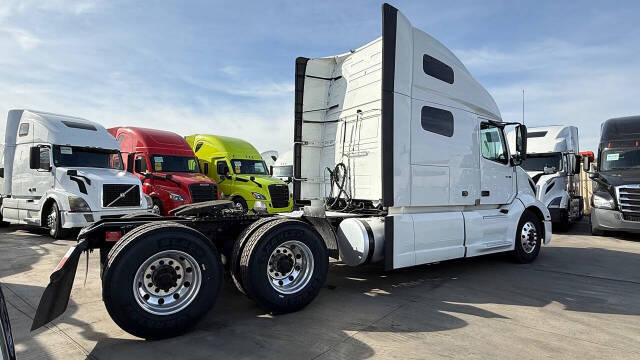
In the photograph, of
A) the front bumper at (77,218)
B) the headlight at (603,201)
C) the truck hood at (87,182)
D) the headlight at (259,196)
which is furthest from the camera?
the headlight at (259,196)

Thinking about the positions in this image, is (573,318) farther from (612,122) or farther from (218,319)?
(612,122)

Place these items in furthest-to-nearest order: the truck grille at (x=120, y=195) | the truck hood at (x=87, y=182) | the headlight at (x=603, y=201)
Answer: the headlight at (x=603, y=201)
the truck grille at (x=120, y=195)
the truck hood at (x=87, y=182)

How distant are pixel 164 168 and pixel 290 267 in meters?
9.13

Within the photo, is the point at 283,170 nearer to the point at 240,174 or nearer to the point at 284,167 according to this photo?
the point at 284,167

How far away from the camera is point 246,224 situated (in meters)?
4.89

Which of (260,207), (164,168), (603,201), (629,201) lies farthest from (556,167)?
(164,168)

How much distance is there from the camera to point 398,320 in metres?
4.23

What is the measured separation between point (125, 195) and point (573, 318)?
9.69 metres

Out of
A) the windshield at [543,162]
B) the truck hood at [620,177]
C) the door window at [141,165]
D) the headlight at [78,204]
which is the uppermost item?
the windshield at [543,162]

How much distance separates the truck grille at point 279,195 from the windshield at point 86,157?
488 centimetres

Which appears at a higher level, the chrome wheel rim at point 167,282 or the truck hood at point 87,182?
the truck hood at point 87,182

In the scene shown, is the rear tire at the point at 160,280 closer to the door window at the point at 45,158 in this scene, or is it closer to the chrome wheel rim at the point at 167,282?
the chrome wheel rim at the point at 167,282

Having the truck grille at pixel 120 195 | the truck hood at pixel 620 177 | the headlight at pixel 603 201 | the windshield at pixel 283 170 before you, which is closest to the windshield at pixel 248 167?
the truck grille at pixel 120 195

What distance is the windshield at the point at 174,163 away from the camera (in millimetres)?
12133
